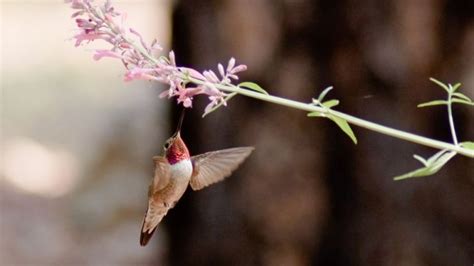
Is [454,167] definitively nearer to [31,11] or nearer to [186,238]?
[186,238]

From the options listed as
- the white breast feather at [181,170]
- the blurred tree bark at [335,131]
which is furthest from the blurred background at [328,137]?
the white breast feather at [181,170]

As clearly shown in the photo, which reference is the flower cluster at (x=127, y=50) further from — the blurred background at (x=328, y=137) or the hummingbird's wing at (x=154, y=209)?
the blurred background at (x=328, y=137)

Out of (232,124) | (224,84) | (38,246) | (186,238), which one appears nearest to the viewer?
(224,84)

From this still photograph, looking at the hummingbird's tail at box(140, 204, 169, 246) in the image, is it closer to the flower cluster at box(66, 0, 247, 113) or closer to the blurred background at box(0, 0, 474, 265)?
the flower cluster at box(66, 0, 247, 113)

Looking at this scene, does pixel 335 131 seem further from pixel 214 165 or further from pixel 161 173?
pixel 161 173

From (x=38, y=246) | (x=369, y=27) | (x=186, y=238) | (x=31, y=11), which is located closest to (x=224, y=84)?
(x=369, y=27)

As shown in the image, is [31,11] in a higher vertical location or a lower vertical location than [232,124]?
lower

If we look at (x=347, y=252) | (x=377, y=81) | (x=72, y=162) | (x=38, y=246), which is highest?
(x=377, y=81)

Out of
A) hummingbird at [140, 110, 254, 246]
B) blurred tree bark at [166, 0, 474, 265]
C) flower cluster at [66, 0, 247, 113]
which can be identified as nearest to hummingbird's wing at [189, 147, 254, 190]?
hummingbird at [140, 110, 254, 246]
